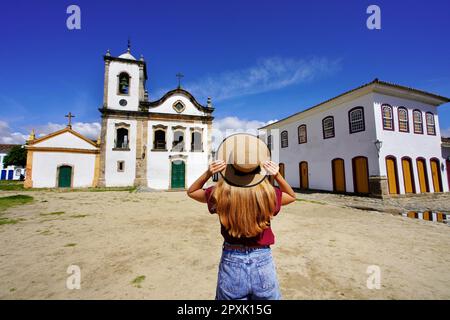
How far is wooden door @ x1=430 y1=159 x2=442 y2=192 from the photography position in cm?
1390

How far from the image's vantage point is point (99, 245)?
14.3 feet

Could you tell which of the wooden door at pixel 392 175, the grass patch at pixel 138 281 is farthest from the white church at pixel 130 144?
the grass patch at pixel 138 281

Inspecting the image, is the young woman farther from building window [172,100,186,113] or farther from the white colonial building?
building window [172,100,186,113]

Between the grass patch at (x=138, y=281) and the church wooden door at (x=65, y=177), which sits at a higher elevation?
the church wooden door at (x=65, y=177)

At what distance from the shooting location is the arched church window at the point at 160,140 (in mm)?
19359

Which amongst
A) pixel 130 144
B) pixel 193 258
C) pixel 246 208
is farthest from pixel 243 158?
pixel 130 144

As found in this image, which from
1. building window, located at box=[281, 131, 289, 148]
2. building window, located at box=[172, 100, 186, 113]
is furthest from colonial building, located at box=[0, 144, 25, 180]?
building window, located at box=[281, 131, 289, 148]

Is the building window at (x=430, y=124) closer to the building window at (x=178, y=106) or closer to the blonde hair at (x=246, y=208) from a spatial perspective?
the blonde hair at (x=246, y=208)

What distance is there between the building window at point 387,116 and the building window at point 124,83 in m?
20.4

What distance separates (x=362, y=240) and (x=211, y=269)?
12.5ft

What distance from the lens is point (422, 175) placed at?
13.6 metres

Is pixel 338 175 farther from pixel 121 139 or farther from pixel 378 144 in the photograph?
pixel 121 139
